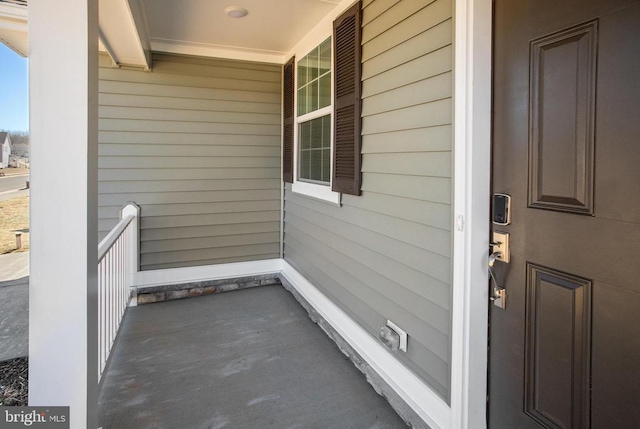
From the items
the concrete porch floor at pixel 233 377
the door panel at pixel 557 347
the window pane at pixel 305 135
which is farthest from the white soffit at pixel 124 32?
the door panel at pixel 557 347

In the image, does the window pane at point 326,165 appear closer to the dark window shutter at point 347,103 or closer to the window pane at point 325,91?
the dark window shutter at point 347,103

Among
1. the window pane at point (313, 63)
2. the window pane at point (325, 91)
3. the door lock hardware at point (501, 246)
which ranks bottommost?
the door lock hardware at point (501, 246)

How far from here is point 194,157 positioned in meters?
4.20

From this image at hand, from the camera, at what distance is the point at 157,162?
13.3ft

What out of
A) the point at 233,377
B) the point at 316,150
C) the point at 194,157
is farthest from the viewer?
the point at 194,157

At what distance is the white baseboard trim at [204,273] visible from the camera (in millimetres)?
Result: 4102

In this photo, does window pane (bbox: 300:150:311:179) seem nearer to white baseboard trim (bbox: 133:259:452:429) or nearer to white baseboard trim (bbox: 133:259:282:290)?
white baseboard trim (bbox: 133:259:452:429)

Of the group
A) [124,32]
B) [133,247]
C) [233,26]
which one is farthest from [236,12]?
[133,247]

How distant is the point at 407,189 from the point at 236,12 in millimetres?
2191

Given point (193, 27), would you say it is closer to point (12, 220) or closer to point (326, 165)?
point (326, 165)

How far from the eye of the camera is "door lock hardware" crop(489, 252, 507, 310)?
62.5 inches

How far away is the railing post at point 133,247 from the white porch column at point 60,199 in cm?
254

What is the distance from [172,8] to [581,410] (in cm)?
359

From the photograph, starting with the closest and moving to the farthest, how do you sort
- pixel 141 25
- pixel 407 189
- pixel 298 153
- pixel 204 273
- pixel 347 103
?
pixel 407 189, pixel 347 103, pixel 141 25, pixel 298 153, pixel 204 273
